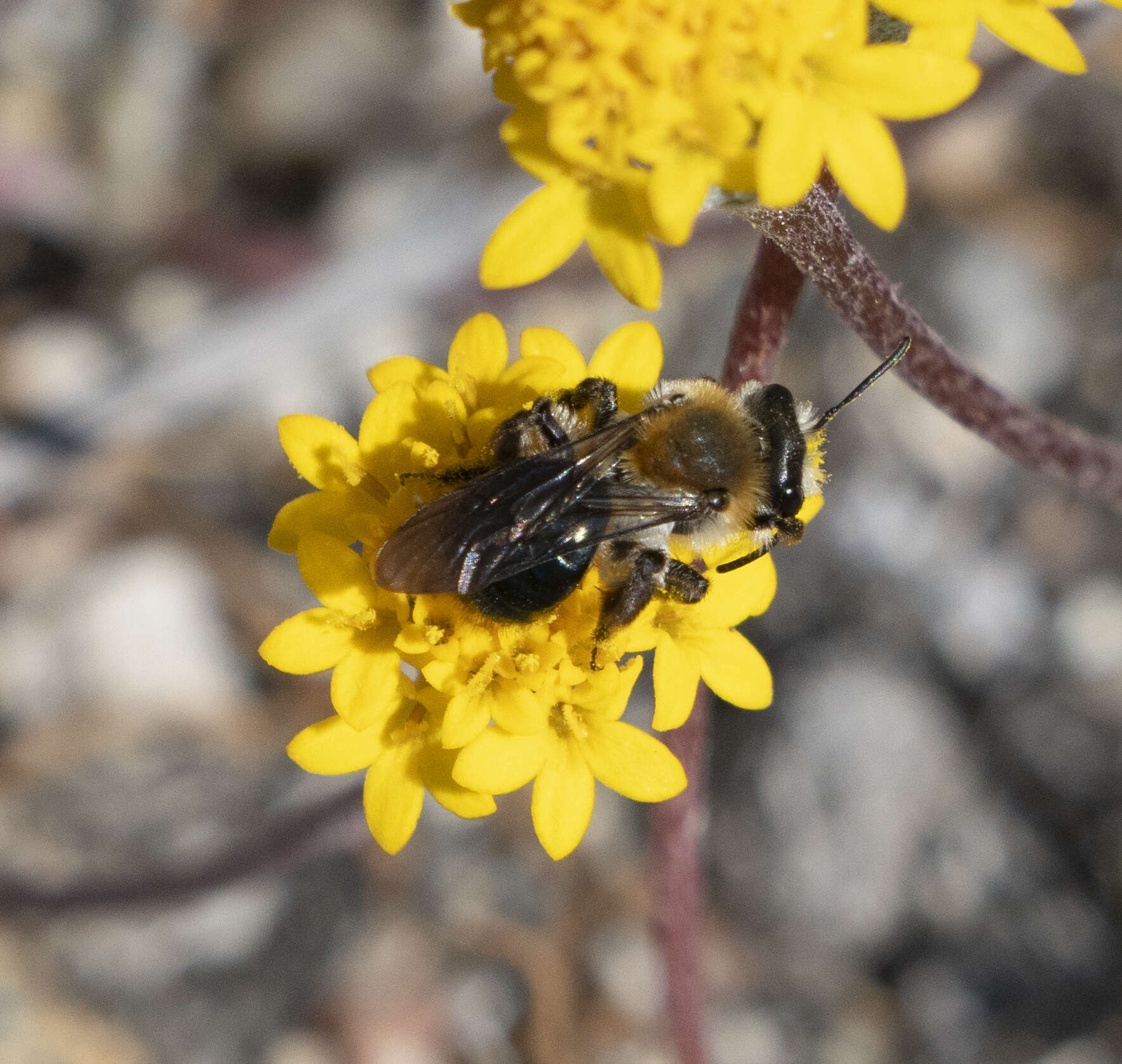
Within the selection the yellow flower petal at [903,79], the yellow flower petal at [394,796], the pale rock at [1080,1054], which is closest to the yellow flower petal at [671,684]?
the yellow flower petal at [394,796]

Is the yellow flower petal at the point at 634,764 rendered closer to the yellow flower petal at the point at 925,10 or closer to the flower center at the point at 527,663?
the flower center at the point at 527,663

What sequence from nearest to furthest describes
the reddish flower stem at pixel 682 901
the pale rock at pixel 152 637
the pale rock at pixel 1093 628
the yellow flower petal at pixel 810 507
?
1. the yellow flower petal at pixel 810 507
2. the reddish flower stem at pixel 682 901
3. the pale rock at pixel 1093 628
4. the pale rock at pixel 152 637

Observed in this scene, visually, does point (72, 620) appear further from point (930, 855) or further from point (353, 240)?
point (930, 855)

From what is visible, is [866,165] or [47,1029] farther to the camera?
[47,1029]

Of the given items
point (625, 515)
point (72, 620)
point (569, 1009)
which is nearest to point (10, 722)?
point (72, 620)

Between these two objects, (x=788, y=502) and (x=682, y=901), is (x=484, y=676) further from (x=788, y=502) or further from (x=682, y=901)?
(x=682, y=901)

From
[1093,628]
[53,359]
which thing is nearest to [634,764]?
[1093,628]
